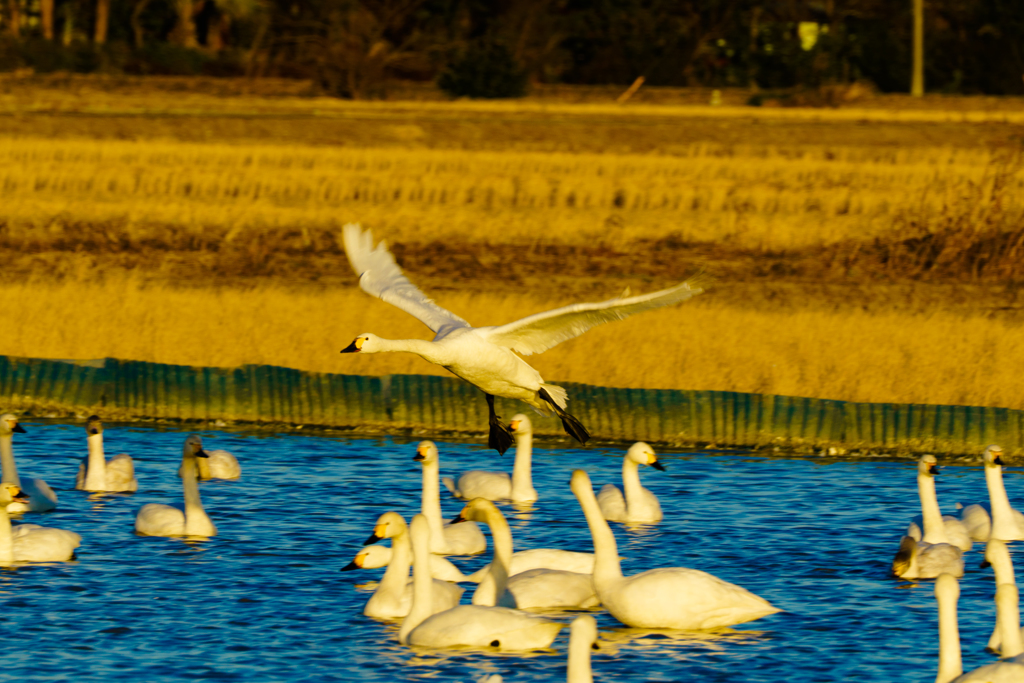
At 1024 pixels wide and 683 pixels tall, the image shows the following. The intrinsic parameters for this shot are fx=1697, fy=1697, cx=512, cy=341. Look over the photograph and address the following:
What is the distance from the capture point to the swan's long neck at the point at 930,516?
13312 mm

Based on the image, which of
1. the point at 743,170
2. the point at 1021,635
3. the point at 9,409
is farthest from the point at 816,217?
the point at 1021,635

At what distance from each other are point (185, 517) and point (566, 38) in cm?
6371

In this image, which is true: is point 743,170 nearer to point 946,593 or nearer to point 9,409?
point 9,409

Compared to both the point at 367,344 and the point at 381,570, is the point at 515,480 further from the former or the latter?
the point at 367,344

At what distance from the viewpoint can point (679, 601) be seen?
11.2 metres

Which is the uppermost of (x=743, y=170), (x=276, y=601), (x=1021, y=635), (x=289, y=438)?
(x=743, y=170)

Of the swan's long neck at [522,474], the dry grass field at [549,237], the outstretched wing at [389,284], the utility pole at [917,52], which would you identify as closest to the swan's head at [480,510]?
the outstretched wing at [389,284]

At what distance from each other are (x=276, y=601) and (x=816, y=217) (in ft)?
73.1

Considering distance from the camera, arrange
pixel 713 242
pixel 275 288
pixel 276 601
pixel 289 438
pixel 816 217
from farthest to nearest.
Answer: pixel 816 217 < pixel 713 242 < pixel 275 288 < pixel 289 438 < pixel 276 601

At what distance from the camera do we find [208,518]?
14203 millimetres

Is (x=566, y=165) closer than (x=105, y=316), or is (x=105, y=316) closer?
(x=105, y=316)

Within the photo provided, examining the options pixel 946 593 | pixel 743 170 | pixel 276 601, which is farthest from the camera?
pixel 743 170

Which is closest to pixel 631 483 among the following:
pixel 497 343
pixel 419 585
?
pixel 497 343

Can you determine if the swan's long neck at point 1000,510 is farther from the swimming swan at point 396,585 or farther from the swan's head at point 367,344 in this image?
the swan's head at point 367,344
